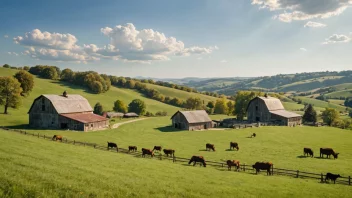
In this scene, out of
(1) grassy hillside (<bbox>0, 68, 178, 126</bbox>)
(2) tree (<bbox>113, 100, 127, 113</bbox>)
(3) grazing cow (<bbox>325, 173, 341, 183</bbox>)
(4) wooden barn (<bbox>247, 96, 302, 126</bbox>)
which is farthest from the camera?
(1) grassy hillside (<bbox>0, 68, 178, 126</bbox>)

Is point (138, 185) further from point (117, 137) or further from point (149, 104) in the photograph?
point (149, 104)

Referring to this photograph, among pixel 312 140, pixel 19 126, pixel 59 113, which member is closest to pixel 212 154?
pixel 312 140

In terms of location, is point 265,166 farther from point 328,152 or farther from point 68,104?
point 68,104

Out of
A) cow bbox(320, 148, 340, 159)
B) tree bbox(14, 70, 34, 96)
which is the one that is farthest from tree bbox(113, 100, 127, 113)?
cow bbox(320, 148, 340, 159)

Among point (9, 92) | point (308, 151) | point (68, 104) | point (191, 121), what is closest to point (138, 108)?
point (68, 104)

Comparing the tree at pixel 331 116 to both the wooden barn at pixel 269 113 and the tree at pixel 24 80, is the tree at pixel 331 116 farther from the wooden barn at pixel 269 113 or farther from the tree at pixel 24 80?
the tree at pixel 24 80

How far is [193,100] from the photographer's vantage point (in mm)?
115688

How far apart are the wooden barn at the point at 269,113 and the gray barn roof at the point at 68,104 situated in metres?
46.0

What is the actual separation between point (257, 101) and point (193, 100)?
39.2 metres

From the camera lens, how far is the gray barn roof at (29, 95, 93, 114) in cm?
6323

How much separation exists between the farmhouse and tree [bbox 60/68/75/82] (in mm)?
65900

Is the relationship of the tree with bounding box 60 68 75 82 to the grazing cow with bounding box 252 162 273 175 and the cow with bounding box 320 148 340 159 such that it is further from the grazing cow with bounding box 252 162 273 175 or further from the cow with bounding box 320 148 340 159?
the grazing cow with bounding box 252 162 273 175

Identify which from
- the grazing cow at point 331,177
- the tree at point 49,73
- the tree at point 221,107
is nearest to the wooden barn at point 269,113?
the tree at point 221,107

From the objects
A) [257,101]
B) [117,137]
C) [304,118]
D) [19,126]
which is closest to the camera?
[117,137]
